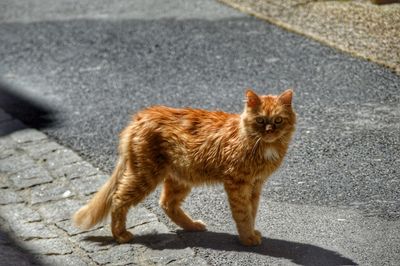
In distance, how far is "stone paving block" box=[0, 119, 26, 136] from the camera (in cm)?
753

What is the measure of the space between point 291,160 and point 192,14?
190 inches

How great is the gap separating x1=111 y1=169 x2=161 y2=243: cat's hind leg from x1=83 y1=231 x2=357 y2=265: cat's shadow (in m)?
0.10

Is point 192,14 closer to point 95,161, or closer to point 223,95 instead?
point 223,95

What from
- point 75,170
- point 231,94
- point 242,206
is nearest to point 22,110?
point 75,170

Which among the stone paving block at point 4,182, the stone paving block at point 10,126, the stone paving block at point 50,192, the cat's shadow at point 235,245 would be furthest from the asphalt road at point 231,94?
the stone paving block at point 4,182

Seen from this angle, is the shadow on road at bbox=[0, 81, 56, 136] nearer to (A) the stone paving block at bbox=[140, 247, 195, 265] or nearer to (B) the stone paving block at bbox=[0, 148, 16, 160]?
(B) the stone paving block at bbox=[0, 148, 16, 160]

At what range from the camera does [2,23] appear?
36.7 ft

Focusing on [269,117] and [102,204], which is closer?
[269,117]

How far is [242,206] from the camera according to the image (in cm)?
479

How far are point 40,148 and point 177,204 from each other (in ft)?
7.45

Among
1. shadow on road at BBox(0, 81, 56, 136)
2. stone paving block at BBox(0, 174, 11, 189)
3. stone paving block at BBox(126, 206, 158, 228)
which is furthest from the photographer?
shadow on road at BBox(0, 81, 56, 136)

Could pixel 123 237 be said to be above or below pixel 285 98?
below

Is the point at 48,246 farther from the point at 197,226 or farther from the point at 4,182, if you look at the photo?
the point at 4,182

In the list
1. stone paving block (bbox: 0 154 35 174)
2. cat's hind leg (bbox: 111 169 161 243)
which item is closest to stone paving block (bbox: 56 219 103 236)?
cat's hind leg (bbox: 111 169 161 243)
